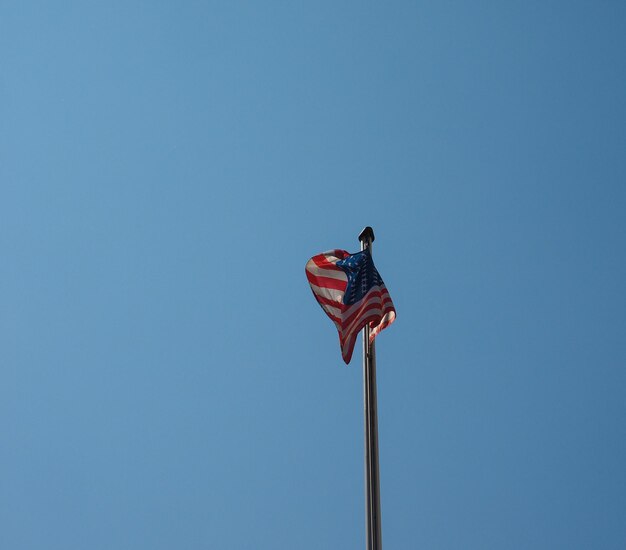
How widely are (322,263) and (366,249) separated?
49.9 inches

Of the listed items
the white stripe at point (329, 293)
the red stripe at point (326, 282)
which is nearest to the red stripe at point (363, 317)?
the white stripe at point (329, 293)

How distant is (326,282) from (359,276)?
118 cm

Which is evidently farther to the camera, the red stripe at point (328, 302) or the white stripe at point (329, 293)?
the white stripe at point (329, 293)

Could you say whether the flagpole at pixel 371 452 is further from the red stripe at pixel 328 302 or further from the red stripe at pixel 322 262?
the red stripe at pixel 322 262

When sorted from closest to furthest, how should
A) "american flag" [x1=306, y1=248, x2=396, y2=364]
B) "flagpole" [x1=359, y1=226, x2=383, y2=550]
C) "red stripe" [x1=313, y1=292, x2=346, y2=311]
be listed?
"flagpole" [x1=359, y1=226, x2=383, y2=550] < "american flag" [x1=306, y1=248, x2=396, y2=364] < "red stripe" [x1=313, y1=292, x2=346, y2=311]

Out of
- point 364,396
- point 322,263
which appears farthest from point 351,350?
point 322,263

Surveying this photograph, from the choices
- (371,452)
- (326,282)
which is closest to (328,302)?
(326,282)

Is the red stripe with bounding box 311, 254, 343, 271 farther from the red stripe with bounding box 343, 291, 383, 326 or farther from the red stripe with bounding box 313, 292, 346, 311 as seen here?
the red stripe with bounding box 343, 291, 383, 326

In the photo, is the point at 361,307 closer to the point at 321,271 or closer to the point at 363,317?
the point at 363,317

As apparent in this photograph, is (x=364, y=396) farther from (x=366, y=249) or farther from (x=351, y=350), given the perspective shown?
(x=366, y=249)

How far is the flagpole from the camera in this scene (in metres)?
24.0

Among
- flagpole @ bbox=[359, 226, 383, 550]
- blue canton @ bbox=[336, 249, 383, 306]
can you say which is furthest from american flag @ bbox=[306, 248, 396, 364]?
flagpole @ bbox=[359, 226, 383, 550]

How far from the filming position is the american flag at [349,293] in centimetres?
2609

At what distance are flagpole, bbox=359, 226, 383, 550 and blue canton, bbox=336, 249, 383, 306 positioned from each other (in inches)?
34.9
